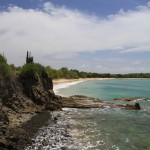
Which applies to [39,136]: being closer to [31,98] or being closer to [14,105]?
[14,105]

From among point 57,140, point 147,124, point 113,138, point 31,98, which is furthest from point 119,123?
point 31,98

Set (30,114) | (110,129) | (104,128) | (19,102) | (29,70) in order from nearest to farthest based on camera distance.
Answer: (110,129) → (104,128) → (30,114) → (19,102) → (29,70)

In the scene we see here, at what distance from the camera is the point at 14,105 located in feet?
136

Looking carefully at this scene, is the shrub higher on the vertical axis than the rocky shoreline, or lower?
higher

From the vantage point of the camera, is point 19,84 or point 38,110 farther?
point 19,84

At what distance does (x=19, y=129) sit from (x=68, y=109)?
1954 cm

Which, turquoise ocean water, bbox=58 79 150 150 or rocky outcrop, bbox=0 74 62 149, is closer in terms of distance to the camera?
turquoise ocean water, bbox=58 79 150 150

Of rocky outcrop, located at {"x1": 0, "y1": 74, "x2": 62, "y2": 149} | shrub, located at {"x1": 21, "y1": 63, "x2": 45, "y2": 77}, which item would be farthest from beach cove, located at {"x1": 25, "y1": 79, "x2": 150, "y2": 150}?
shrub, located at {"x1": 21, "y1": 63, "x2": 45, "y2": 77}

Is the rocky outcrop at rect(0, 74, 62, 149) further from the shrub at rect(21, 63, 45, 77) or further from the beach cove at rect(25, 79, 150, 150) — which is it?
the beach cove at rect(25, 79, 150, 150)

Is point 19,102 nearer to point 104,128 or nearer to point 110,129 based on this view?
point 104,128

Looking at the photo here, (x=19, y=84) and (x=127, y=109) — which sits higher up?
(x=19, y=84)

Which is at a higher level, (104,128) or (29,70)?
(29,70)

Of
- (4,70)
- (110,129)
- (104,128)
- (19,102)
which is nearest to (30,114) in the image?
(19,102)

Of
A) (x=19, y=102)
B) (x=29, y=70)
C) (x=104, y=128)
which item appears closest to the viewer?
(x=104, y=128)
